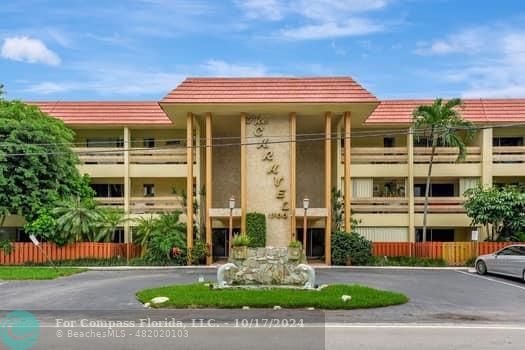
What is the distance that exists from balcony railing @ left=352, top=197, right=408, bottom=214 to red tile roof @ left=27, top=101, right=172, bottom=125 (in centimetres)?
1191

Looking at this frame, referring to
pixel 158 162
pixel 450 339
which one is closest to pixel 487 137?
pixel 158 162

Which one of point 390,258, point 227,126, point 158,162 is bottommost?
point 390,258

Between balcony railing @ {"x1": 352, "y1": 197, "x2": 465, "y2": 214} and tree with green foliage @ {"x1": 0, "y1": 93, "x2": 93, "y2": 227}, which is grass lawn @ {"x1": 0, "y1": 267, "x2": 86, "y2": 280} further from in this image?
balcony railing @ {"x1": 352, "y1": 197, "x2": 465, "y2": 214}

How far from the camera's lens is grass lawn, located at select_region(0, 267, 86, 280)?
19.6 m

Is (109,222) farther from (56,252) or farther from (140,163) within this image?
(140,163)

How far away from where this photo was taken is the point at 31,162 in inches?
986

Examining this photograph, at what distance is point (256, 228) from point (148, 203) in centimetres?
752

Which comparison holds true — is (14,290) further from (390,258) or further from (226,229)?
(390,258)

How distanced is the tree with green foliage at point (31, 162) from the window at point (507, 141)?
24.4 metres

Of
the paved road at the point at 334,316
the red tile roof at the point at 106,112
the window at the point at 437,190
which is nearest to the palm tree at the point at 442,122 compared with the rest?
the window at the point at 437,190

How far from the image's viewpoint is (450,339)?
932 centimetres

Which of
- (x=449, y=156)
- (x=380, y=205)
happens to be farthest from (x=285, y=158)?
(x=449, y=156)

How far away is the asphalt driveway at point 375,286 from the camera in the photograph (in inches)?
471

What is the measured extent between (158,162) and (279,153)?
7.85m
